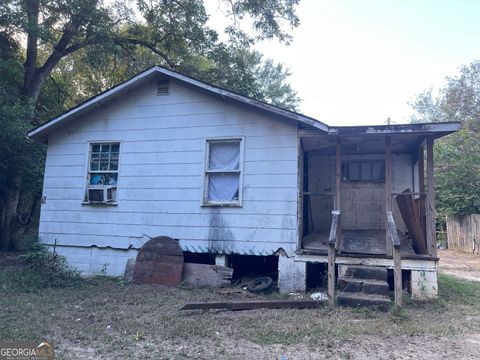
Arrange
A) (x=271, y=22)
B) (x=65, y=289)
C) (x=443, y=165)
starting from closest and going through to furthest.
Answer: (x=65, y=289) < (x=271, y=22) < (x=443, y=165)

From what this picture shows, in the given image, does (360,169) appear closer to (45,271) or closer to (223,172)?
(223,172)

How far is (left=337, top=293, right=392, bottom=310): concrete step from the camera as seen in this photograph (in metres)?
5.93

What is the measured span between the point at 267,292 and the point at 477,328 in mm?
3501

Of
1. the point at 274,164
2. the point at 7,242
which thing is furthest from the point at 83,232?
the point at 7,242

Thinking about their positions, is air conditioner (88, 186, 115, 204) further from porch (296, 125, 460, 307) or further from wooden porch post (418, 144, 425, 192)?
wooden porch post (418, 144, 425, 192)

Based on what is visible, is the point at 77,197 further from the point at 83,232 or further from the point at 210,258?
the point at 210,258

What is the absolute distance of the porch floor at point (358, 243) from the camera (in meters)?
7.45

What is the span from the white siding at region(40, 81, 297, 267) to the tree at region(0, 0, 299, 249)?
3.54 metres

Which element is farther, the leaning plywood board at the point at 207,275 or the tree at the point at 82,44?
the tree at the point at 82,44

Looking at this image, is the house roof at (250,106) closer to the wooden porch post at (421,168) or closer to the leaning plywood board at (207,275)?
the wooden porch post at (421,168)

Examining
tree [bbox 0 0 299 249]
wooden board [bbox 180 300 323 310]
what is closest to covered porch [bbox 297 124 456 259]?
wooden board [bbox 180 300 323 310]

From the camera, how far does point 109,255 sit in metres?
8.73

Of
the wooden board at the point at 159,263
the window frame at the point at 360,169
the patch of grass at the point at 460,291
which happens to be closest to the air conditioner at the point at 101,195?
the wooden board at the point at 159,263

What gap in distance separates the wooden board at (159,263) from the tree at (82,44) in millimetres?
6145
